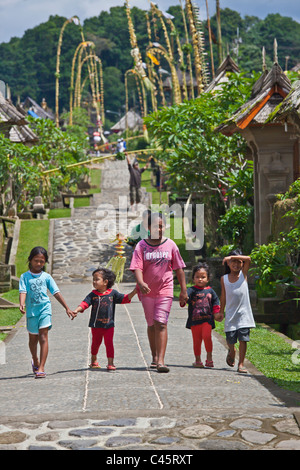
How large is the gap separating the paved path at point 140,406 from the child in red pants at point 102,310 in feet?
0.81

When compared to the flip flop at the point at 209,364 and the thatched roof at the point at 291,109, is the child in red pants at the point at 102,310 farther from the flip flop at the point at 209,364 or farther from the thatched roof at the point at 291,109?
the thatched roof at the point at 291,109

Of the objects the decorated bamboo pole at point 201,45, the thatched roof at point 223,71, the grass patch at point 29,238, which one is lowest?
the grass patch at point 29,238

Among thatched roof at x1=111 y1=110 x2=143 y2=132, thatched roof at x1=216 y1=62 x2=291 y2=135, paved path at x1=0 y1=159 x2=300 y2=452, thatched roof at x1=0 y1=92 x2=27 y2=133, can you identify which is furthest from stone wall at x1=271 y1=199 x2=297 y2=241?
thatched roof at x1=111 y1=110 x2=143 y2=132

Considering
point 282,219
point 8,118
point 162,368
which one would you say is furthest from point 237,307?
point 8,118

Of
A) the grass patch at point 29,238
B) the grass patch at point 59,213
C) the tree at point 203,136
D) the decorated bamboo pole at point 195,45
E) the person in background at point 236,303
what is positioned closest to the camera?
the person in background at point 236,303

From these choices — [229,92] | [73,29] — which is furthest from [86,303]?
[73,29]

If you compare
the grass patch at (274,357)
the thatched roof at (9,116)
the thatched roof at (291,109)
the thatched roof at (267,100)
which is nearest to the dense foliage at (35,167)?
the thatched roof at (9,116)

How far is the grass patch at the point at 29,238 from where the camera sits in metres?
23.6

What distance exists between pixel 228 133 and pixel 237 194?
5.63ft

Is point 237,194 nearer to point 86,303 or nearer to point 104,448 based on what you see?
point 86,303

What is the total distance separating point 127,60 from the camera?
12938 centimetres

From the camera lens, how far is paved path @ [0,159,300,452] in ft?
20.1

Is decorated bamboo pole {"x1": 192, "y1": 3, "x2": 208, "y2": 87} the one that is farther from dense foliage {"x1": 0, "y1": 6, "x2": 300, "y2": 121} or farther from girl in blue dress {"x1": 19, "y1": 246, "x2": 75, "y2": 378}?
dense foliage {"x1": 0, "y1": 6, "x2": 300, "y2": 121}

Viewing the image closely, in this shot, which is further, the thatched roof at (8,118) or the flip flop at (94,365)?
the thatched roof at (8,118)
